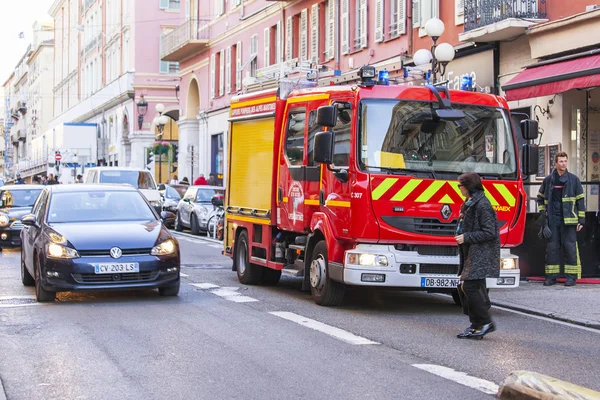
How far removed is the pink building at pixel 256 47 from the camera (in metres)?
30.7

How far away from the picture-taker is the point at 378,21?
103 ft

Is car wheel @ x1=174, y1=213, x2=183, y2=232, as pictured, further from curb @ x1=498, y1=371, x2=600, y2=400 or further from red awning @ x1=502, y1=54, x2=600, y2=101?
curb @ x1=498, y1=371, x2=600, y2=400

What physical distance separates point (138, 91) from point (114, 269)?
56094 mm

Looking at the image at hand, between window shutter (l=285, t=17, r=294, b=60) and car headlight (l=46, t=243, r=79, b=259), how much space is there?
26599 mm

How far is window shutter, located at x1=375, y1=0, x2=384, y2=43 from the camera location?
103 ft

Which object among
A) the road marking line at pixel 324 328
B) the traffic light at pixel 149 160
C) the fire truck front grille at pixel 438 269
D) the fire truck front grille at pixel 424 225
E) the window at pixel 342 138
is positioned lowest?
the road marking line at pixel 324 328

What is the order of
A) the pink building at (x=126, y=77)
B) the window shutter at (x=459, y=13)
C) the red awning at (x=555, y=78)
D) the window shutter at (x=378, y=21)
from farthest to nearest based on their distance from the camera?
the pink building at (x=126, y=77)
the window shutter at (x=378, y=21)
the window shutter at (x=459, y=13)
the red awning at (x=555, y=78)

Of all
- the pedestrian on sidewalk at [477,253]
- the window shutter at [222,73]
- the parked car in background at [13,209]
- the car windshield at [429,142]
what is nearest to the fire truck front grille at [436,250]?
the car windshield at [429,142]

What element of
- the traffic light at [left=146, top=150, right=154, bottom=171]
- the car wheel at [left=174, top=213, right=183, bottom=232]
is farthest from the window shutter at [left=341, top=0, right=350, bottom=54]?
the traffic light at [left=146, top=150, right=154, bottom=171]

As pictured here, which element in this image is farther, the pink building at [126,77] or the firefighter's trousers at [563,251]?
the pink building at [126,77]

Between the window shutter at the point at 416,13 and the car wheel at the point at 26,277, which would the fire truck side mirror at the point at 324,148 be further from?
the window shutter at the point at 416,13

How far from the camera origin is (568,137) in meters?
22.6

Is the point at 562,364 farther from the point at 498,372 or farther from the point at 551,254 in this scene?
the point at 551,254

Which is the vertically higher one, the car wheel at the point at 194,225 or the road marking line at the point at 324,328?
the car wheel at the point at 194,225
